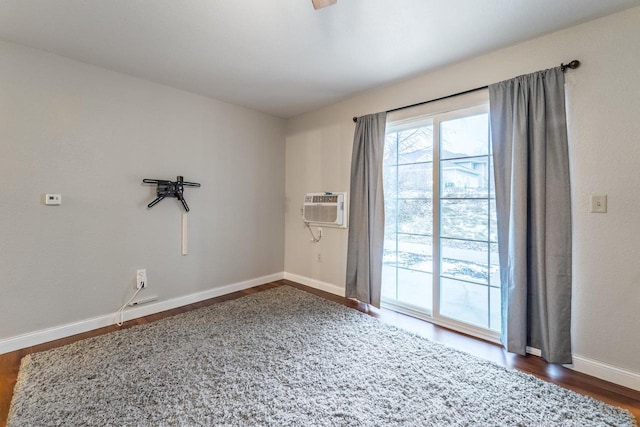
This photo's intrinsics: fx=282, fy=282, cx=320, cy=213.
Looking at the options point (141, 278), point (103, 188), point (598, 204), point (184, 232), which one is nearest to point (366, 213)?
point (598, 204)

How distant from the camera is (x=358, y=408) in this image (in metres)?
1.55

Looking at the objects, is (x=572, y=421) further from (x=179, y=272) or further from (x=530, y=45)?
(x=179, y=272)

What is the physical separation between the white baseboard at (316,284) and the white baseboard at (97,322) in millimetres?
757

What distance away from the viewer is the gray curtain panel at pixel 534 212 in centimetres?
193

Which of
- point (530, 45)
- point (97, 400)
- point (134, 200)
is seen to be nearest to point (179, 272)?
point (134, 200)

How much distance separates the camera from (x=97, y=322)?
8.38 ft

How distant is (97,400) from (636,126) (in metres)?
3.60

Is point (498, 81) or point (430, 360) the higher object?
point (498, 81)

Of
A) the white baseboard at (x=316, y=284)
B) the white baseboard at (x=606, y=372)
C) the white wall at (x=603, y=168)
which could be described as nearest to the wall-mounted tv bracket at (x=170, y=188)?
the white baseboard at (x=316, y=284)

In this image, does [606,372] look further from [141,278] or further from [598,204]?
[141,278]

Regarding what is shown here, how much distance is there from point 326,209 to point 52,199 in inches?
101

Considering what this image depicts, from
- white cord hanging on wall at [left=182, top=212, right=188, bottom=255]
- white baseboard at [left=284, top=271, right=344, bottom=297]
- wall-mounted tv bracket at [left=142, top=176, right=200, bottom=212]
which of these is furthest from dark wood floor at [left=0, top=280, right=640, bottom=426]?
wall-mounted tv bracket at [left=142, top=176, right=200, bottom=212]

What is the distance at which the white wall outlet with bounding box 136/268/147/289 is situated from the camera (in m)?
2.78

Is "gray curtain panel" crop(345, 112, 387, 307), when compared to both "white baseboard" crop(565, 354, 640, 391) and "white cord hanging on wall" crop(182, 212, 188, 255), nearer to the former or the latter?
"white baseboard" crop(565, 354, 640, 391)
